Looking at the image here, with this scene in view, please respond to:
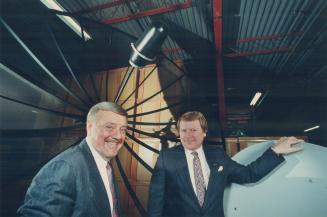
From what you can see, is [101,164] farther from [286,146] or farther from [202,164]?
[286,146]

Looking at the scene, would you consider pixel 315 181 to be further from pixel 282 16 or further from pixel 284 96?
pixel 284 96

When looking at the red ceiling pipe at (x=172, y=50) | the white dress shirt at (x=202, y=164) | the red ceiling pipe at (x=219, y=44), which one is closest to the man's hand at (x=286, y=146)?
the white dress shirt at (x=202, y=164)

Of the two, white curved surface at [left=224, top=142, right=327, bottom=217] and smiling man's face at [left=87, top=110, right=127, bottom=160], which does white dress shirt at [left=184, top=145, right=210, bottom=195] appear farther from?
smiling man's face at [left=87, top=110, right=127, bottom=160]

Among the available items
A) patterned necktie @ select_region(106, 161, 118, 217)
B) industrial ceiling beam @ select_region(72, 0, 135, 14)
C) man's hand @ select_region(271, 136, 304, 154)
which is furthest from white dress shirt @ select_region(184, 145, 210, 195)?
industrial ceiling beam @ select_region(72, 0, 135, 14)

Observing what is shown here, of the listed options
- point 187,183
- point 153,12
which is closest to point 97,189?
point 187,183

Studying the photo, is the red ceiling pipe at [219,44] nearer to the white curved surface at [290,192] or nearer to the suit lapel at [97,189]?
the white curved surface at [290,192]

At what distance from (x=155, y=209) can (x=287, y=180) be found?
44.5 inches

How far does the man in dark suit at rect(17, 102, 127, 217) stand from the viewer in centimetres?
112

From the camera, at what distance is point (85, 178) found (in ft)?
4.33

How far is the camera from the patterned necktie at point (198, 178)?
202cm

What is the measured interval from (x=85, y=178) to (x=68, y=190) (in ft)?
0.48

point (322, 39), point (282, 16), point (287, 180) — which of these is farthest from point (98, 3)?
point (322, 39)

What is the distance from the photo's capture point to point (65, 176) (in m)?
1.19

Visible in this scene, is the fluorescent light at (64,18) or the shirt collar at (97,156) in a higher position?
the fluorescent light at (64,18)
